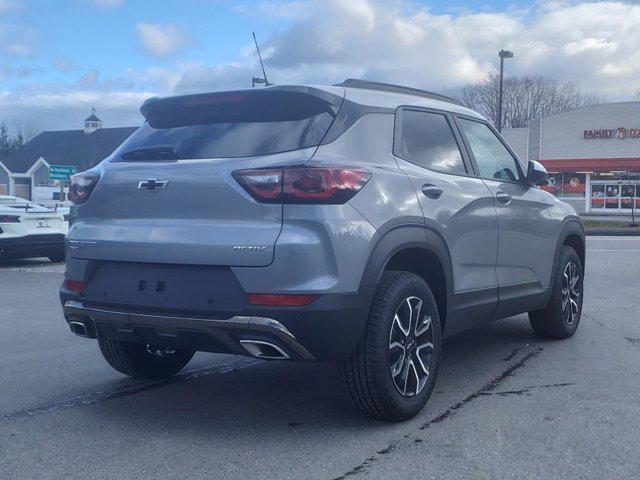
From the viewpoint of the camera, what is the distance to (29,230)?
14102 mm

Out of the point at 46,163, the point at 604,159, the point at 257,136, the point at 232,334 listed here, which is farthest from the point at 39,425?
the point at 46,163

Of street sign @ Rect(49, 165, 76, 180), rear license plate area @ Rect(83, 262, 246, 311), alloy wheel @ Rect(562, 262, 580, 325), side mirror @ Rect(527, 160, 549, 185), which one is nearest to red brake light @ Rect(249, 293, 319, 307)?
rear license plate area @ Rect(83, 262, 246, 311)

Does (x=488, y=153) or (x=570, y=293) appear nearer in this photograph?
(x=488, y=153)

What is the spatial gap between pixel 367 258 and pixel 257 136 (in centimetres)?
90

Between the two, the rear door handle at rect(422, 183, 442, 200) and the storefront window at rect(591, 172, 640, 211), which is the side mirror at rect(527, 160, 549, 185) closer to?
the rear door handle at rect(422, 183, 442, 200)

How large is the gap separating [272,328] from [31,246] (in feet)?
37.0

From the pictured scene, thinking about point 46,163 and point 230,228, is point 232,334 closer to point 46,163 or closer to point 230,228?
point 230,228

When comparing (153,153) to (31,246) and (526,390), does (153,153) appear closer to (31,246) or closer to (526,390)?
(526,390)

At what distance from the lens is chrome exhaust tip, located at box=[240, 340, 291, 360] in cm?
399

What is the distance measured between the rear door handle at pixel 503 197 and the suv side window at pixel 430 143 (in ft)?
1.33

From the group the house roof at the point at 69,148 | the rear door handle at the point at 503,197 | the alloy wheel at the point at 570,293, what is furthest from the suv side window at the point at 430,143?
the house roof at the point at 69,148

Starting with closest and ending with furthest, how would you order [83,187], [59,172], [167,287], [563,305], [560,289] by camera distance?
[167,287] < [83,187] < [560,289] < [563,305] < [59,172]

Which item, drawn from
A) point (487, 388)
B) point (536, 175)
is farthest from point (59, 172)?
point (487, 388)

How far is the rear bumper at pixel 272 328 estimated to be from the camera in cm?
394
